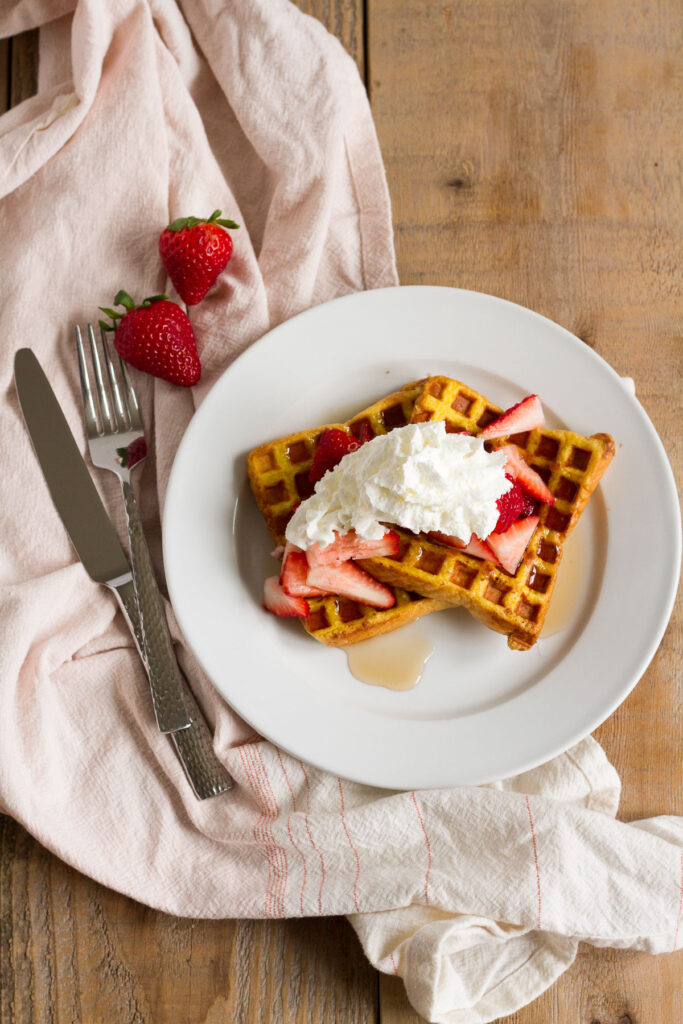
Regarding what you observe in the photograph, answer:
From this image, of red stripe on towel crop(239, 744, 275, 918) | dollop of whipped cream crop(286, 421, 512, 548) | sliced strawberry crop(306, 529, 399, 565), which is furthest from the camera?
red stripe on towel crop(239, 744, 275, 918)

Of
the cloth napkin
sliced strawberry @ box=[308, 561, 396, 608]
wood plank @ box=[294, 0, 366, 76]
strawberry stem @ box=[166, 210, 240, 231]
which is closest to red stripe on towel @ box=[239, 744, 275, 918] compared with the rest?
the cloth napkin

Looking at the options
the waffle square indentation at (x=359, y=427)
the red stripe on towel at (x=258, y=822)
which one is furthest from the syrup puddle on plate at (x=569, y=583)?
the red stripe on towel at (x=258, y=822)

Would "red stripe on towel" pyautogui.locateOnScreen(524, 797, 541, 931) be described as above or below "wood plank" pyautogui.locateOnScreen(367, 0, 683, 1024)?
below

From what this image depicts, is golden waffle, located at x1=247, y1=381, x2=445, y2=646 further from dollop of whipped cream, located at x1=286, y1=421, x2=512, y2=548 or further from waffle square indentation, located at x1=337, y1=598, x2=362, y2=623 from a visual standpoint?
dollop of whipped cream, located at x1=286, y1=421, x2=512, y2=548

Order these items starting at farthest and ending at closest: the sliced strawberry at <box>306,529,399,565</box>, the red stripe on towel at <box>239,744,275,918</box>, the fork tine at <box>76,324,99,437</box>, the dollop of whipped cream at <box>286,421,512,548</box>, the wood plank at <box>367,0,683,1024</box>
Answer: the wood plank at <box>367,0,683,1024</box>
the fork tine at <box>76,324,99,437</box>
the red stripe on towel at <box>239,744,275,918</box>
the sliced strawberry at <box>306,529,399,565</box>
the dollop of whipped cream at <box>286,421,512,548</box>

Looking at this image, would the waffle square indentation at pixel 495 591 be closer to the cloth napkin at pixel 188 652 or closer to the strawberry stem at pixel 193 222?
the cloth napkin at pixel 188 652

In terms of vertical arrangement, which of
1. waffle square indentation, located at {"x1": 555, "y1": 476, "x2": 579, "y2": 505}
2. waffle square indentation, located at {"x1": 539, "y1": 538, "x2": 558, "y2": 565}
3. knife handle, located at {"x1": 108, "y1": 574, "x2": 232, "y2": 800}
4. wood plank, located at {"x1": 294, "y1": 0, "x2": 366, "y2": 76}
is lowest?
knife handle, located at {"x1": 108, "y1": 574, "x2": 232, "y2": 800}

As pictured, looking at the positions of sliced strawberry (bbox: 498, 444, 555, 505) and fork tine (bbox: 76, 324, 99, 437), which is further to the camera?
fork tine (bbox: 76, 324, 99, 437)
